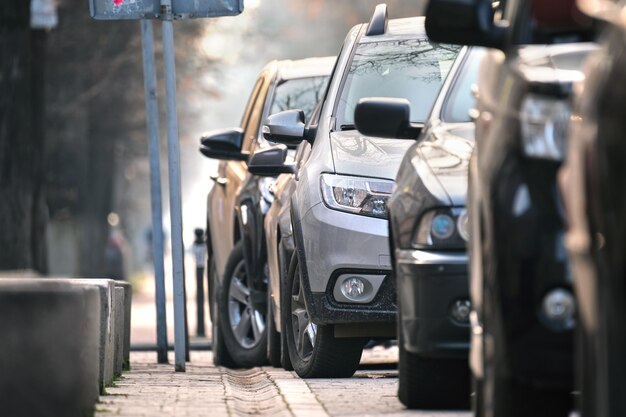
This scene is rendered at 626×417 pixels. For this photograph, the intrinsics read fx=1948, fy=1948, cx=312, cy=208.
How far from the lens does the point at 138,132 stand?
43.8m

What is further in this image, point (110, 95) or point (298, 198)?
point (110, 95)

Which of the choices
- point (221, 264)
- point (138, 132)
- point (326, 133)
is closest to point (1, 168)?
point (221, 264)

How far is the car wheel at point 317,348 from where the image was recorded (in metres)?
10.4

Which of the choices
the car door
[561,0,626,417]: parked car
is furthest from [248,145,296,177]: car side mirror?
[561,0,626,417]: parked car

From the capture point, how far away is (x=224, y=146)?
1402 centimetres

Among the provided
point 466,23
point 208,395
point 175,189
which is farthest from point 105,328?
point 175,189

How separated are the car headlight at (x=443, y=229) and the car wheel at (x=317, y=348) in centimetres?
275

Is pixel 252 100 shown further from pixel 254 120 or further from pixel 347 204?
pixel 347 204

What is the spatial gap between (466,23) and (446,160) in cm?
129

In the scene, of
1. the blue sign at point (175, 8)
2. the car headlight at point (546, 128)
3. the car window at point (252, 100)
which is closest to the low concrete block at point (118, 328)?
the blue sign at point (175, 8)

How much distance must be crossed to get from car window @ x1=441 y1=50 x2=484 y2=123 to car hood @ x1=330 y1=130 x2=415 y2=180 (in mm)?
1391

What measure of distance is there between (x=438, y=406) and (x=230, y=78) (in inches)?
1422

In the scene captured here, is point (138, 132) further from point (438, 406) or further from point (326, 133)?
point (438, 406)

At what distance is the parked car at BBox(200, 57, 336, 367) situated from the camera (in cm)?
1301
